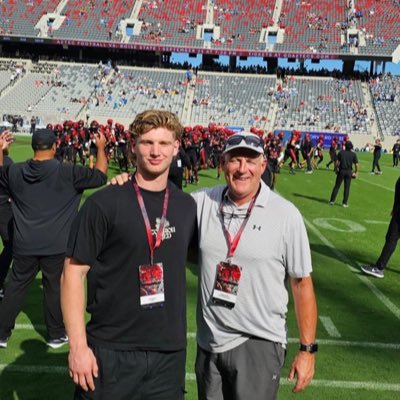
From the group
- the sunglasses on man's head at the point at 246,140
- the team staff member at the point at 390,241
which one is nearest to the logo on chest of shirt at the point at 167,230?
the sunglasses on man's head at the point at 246,140

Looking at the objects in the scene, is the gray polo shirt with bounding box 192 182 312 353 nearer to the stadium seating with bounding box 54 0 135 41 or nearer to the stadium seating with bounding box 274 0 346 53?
the stadium seating with bounding box 274 0 346 53

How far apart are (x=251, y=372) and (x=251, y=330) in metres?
0.22

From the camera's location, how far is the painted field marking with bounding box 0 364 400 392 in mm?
4227

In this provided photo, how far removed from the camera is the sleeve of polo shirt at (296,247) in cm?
257

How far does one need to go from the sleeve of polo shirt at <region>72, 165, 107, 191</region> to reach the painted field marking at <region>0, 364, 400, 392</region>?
5.12ft

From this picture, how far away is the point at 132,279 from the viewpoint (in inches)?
95.9

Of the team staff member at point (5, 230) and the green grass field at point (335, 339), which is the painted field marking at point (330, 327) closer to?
the green grass field at point (335, 339)

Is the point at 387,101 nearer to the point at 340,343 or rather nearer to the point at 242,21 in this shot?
the point at 242,21

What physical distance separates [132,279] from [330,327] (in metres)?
3.61

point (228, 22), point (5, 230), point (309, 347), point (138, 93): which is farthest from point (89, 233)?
point (228, 22)

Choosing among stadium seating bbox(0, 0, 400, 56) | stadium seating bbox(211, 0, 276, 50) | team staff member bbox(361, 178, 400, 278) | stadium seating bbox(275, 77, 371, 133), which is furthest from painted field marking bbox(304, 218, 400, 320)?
stadium seating bbox(211, 0, 276, 50)

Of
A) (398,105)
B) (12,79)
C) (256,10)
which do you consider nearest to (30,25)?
(12,79)

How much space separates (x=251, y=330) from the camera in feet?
8.54

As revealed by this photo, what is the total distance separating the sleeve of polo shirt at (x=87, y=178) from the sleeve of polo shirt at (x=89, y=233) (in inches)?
74.6
